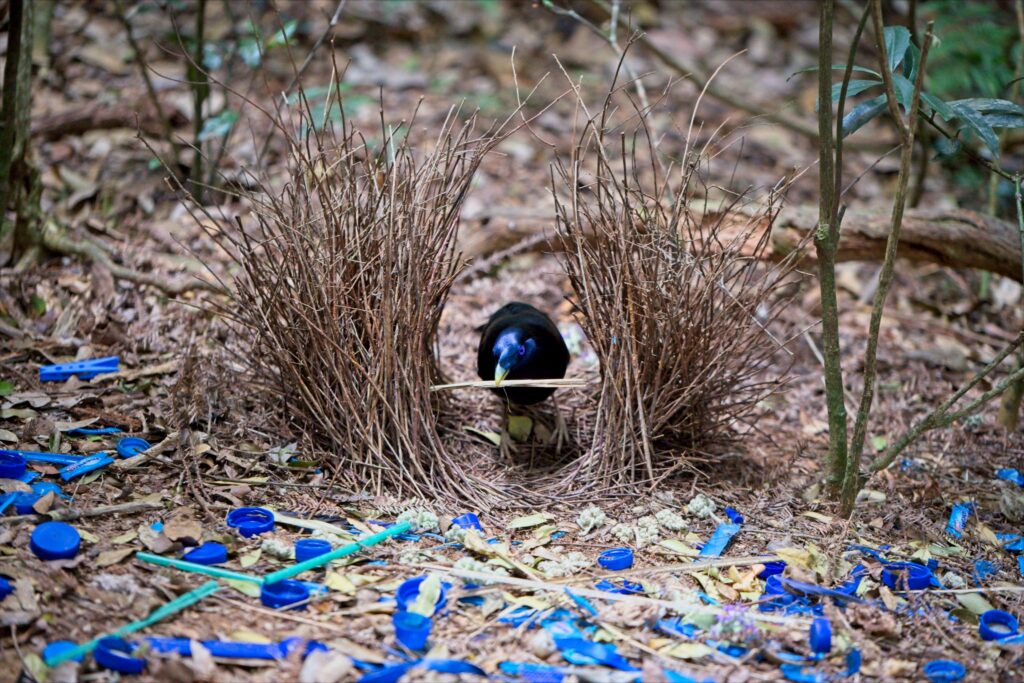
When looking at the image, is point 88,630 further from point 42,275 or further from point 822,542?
point 42,275

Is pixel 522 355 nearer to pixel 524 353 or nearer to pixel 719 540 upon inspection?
pixel 524 353

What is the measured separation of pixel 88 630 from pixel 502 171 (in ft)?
11.3

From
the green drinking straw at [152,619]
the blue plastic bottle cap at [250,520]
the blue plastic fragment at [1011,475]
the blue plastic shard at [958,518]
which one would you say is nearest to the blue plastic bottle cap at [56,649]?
the green drinking straw at [152,619]

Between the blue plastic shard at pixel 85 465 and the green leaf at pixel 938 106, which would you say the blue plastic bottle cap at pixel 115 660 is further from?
the green leaf at pixel 938 106

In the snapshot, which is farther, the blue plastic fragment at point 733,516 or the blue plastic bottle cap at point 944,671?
the blue plastic fragment at point 733,516

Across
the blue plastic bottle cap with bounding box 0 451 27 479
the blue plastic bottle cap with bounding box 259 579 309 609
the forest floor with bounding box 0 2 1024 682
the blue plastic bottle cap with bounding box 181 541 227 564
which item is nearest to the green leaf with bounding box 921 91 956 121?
the forest floor with bounding box 0 2 1024 682

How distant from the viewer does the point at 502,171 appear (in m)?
4.79

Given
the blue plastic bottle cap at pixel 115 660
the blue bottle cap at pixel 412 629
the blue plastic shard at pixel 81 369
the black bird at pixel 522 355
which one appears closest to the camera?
the blue plastic bottle cap at pixel 115 660

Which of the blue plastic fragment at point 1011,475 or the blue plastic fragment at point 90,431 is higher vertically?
the blue plastic fragment at point 90,431

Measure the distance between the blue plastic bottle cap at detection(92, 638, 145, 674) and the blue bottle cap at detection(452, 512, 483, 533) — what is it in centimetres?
83

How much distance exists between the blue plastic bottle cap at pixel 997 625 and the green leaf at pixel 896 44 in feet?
4.08

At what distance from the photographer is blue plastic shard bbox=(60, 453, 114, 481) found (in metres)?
2.22

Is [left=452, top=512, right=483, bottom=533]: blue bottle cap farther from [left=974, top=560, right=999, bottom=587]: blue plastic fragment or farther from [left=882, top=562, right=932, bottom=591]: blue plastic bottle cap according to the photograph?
[left=974, top=560, right=999, bottom=587]: blue plastic fragment

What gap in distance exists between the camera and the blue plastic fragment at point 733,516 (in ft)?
7.88
